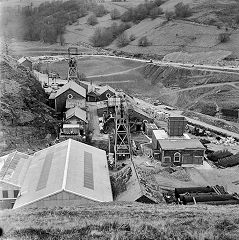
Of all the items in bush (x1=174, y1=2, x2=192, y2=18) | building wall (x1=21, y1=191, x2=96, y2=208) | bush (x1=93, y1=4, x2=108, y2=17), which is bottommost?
building wall (x1=21, y1=191, x2=96, y2=208)

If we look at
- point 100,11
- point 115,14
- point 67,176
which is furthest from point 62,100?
point 100,11

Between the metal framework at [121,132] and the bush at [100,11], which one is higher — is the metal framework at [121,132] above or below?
below

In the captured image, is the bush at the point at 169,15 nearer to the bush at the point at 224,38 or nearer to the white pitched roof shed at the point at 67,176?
the bush at the point at 224,38

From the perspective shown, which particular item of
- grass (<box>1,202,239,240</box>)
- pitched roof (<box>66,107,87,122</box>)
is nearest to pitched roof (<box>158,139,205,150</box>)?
pitched roof (<box>66,107,87,122</box>)

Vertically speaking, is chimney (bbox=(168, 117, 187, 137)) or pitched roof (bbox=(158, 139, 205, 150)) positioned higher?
chimney (bbox=(168, 117, 187, 137))

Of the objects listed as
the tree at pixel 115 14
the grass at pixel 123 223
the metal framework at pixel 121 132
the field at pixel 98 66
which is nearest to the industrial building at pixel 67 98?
the metal framework at pixel 121 132

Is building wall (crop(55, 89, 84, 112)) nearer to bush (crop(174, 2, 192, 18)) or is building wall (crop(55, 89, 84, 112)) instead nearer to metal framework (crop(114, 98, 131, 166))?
metal framework (crop(114, 98, 131, 166))
